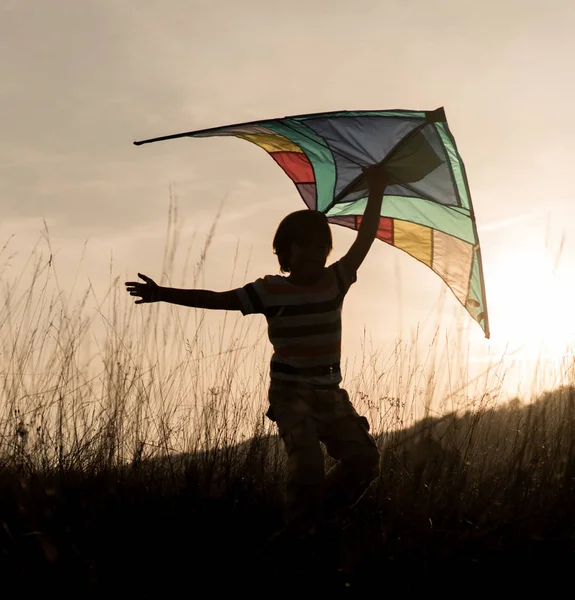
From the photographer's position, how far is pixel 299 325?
2.93m

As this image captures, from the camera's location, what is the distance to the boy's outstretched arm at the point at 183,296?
9.27ft

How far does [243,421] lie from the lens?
3.79 metres

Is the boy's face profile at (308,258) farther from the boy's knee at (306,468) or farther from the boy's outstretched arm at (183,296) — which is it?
the boy's knee at (306,468)

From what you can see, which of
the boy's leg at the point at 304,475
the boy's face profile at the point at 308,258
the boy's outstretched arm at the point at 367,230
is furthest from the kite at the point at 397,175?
the boy's leg at the point at 304,475

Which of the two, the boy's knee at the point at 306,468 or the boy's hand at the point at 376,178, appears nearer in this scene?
the boy's knee at the point at 306,468

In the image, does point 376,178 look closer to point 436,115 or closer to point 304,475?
point 436,115

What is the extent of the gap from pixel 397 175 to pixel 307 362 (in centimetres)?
120

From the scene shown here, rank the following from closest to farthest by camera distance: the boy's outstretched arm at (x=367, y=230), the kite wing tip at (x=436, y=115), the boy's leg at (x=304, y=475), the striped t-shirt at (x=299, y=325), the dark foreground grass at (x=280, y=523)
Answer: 1. the dark foreground grass at (x=280, y=523)
2. the boy's leg at (x=304, y=475)
3. the striped t-shirt at (x=299, y=325)
4. the boy's outstretched arm at (x=367, y=230)
5. the kite wing tip at (x=436, y=115)

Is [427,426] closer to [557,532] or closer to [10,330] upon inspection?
[557,532]

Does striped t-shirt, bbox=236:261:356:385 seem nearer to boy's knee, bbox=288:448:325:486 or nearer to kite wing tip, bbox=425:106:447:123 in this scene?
boy's knee, bbox=288:448:325:486

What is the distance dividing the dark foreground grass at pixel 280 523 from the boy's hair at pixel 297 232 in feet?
3.22

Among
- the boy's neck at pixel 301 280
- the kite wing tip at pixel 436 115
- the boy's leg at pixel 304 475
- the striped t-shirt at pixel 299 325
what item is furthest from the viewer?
the kite wing tip at pixel 436 115

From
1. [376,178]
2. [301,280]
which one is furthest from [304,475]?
[376,178]

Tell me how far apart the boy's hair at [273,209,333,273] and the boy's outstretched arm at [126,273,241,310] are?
28 cm
